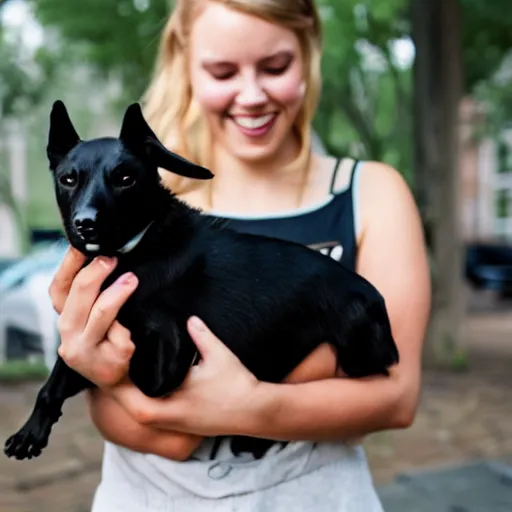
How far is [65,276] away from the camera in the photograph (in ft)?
3.87

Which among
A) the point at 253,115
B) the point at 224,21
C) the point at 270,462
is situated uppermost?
the point at 224,21

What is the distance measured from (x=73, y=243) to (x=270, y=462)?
20.7 inches

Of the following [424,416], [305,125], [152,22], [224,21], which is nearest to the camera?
[224,21]

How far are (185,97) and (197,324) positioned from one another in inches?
21.9

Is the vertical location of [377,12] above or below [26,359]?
above

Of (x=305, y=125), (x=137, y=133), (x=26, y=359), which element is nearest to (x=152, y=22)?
(x=26, y=359)

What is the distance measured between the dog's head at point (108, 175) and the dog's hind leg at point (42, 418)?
21 cm

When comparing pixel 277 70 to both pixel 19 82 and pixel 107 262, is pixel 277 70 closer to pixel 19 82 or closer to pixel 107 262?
pixel 107 262

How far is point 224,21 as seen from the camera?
1273 millimetres

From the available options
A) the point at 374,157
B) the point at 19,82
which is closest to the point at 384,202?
the point at 374,157

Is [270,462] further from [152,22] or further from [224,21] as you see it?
[152,22]

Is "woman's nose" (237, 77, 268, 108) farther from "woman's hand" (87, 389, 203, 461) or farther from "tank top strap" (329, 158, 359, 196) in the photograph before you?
"woman's hand" (87, 389, 203, 461)

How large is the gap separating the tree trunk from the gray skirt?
5965 millimetres

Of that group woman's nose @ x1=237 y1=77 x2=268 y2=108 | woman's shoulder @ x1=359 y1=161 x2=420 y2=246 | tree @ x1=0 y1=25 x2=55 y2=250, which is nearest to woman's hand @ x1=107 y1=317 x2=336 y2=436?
woman's shoulder @ x1=359 y1=161 x2=420 y2=246
